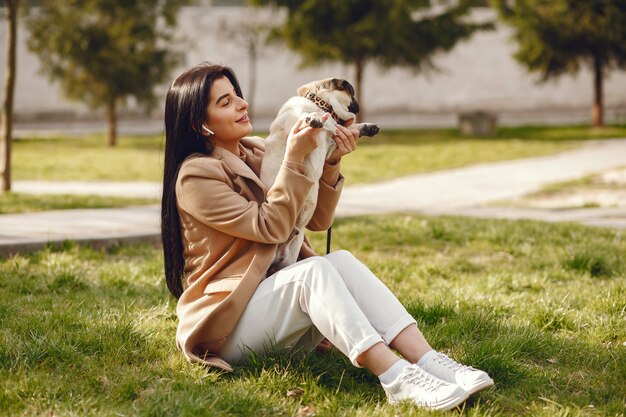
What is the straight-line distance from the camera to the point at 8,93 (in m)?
10.2

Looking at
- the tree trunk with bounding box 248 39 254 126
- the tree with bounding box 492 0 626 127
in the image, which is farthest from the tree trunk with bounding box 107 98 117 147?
the tree with bounding box 492 0 626 127

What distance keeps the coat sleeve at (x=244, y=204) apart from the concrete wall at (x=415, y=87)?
80.2 feet

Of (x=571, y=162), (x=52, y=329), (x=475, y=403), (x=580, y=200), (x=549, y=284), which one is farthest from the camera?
(x=571, y=162)

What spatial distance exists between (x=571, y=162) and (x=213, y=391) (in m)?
12.8

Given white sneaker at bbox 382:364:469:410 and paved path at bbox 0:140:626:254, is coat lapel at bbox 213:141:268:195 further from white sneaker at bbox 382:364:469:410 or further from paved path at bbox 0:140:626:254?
paved path at bbox 0:140:626:254

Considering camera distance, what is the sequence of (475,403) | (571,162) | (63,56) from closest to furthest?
(475,403), (571,162), (63,56)

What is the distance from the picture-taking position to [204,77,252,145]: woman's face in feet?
11.5

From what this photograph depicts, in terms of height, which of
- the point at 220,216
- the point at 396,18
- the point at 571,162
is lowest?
the point at 571,162

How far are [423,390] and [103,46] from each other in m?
17.7

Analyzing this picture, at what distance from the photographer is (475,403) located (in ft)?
10.7

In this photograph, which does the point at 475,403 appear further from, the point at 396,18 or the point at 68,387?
the point at 396,18

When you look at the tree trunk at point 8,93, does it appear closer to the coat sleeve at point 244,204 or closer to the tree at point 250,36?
the coat sleeve at point 244,204

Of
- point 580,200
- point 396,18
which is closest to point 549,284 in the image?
point 580,200

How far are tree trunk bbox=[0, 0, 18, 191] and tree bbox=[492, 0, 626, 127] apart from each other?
1412 cm
